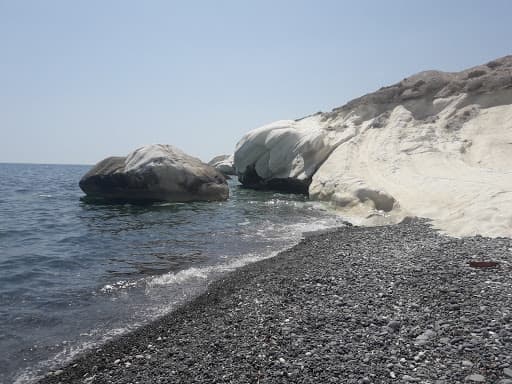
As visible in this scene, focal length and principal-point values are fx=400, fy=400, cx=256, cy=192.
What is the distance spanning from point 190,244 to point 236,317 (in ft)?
25.1

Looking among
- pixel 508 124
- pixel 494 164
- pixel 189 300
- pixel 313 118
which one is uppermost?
pixel 313 118

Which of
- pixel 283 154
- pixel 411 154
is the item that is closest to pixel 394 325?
pixel 411 154

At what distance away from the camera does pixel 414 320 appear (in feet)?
19.6

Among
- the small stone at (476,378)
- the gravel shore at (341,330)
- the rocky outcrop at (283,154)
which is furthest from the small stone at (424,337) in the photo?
the rocky outcrop at (283,154)

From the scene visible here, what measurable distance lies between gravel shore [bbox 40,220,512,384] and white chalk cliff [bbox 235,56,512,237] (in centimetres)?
463

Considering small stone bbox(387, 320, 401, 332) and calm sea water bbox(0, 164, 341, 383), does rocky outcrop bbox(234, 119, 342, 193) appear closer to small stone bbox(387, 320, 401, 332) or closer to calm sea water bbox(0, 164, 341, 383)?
calm sea water bbox(0, 164, 341, 383)

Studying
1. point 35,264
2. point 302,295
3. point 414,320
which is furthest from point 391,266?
point 35,264

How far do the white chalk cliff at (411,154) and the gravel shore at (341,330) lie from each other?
4629 millimetres

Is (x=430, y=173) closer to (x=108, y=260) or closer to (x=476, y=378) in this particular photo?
(x=108, y=260)

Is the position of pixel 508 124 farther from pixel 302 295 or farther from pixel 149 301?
pixel 149 301

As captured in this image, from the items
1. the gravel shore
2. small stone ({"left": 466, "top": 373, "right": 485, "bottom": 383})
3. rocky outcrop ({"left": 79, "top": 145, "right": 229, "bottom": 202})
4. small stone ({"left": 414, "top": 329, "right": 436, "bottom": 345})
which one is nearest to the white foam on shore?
the gravel shore

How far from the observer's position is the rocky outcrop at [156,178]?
24.2 metres

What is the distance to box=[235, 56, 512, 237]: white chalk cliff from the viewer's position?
1533 cm

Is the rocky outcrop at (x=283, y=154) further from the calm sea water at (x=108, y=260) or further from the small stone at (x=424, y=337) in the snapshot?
the small stone at (x=424, y=337)
